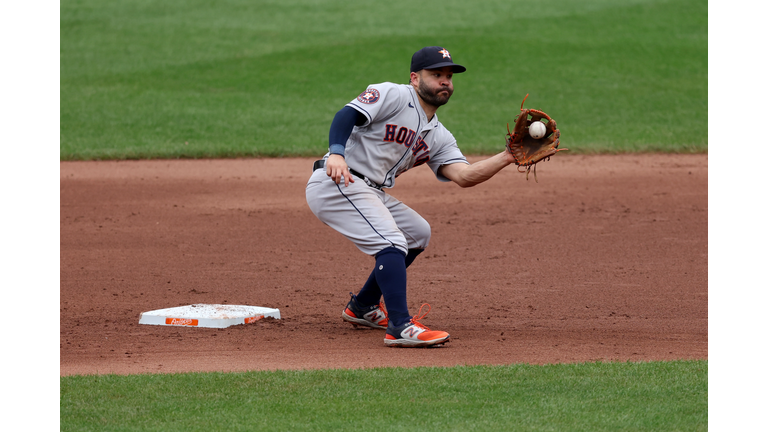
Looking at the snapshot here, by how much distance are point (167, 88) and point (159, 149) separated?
20.5 feet

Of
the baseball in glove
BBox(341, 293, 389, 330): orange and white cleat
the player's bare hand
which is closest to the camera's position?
the player's bare hand

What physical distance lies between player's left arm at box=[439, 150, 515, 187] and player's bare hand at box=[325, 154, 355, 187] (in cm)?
80

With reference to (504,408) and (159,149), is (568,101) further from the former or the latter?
(504,408)

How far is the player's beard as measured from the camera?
5262 mm

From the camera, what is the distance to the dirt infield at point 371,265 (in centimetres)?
505

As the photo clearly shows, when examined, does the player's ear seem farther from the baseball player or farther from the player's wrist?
the player's wrist

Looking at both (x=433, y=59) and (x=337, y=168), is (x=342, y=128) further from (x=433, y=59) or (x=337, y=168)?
(x=433, y=59)

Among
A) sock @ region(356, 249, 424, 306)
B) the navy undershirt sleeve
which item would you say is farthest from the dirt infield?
the navy undershirt sleeve

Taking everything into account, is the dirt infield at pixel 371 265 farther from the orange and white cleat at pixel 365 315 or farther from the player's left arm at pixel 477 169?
the player's left arm at pixel 477 169

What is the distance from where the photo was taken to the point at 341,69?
20.9 meters

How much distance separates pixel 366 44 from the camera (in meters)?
22.8

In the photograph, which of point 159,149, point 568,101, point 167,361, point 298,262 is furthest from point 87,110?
point 167,361

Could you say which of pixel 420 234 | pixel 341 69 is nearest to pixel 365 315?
pixel 420 234

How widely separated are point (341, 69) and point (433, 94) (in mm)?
15900
